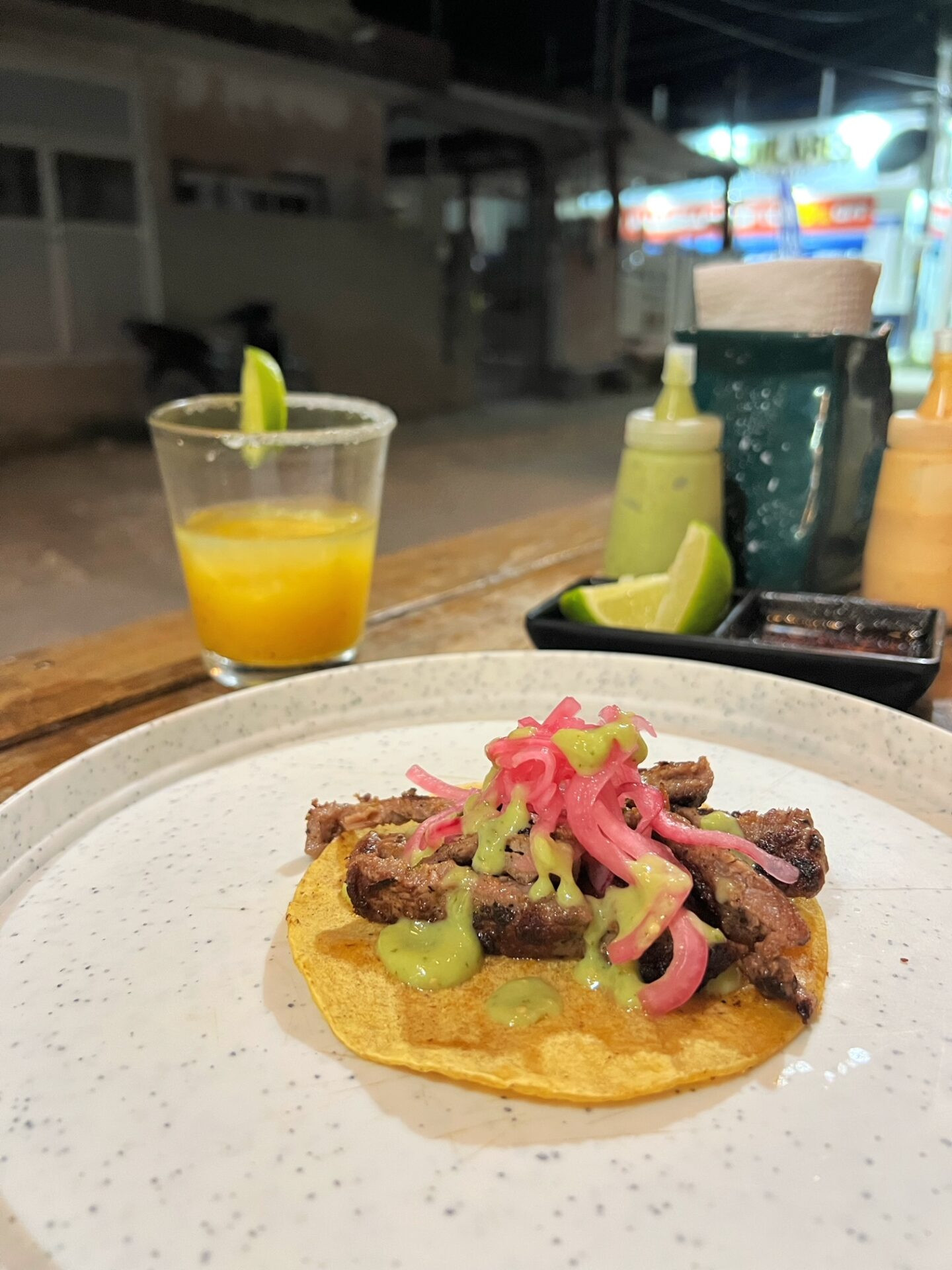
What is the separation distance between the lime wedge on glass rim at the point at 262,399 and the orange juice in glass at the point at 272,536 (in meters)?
0.03

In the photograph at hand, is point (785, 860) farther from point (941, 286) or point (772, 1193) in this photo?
point (941, 286)

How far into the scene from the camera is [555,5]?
12.4 feet

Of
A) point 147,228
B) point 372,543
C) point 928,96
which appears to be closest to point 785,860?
point 372,543

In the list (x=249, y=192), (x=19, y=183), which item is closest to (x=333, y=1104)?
(x=19, y=183)

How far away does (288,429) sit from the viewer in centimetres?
189

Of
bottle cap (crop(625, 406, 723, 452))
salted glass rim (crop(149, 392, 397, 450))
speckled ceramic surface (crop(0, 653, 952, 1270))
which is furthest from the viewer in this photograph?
bottle cap (crop(625, 406, 723, 452))

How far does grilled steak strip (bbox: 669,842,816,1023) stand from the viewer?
0.81 metres

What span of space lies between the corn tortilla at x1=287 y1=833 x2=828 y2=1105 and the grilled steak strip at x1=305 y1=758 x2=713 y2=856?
11 cm

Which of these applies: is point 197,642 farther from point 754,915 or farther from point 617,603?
point 754,915

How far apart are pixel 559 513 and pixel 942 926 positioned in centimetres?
213

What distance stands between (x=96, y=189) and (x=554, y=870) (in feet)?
9.01

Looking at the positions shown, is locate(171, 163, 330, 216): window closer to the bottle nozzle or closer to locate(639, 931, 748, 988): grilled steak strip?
the bottle nozzle

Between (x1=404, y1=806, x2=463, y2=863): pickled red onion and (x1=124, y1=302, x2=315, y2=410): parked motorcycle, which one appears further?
(x1=124, y1=302, x2=315, y2=410): parked motorcycle

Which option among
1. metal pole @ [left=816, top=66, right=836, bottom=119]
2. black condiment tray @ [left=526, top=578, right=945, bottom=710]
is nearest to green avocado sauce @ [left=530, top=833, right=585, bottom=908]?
black condiment tray @ [left=526, top=578, right=945, bottom=710]
